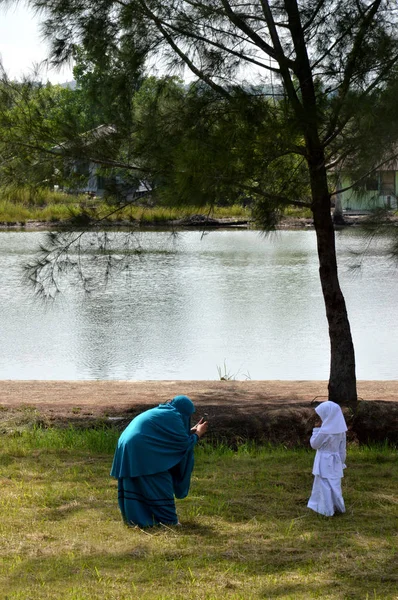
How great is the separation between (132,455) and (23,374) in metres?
9.48

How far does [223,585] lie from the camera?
4727 mm

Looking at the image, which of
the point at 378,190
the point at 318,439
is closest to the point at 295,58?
the point at 378,190

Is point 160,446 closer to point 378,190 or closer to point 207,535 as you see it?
point 207,535

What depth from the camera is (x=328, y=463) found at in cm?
636

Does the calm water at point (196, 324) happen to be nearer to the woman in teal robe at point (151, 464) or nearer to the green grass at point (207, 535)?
the green grass at point (207, 535)

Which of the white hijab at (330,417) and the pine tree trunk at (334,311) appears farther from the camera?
the pine tree trunk at (334,311)

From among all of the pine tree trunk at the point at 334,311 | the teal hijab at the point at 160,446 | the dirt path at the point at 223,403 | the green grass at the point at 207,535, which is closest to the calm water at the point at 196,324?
the pine tree trunk at the point at 334,311

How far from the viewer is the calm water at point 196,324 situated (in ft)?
49.9

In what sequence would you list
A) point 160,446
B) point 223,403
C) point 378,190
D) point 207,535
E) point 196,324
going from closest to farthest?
point 207,535, point 160,446, point 378,190, point 223,403, point 196,324

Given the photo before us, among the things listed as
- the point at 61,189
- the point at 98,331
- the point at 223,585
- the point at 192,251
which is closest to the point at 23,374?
the point at 98,331

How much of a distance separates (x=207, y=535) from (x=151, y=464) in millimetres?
565

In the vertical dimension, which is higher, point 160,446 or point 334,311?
point 334,311

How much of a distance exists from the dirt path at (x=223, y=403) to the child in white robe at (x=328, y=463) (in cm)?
180

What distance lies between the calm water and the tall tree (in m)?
0.86
